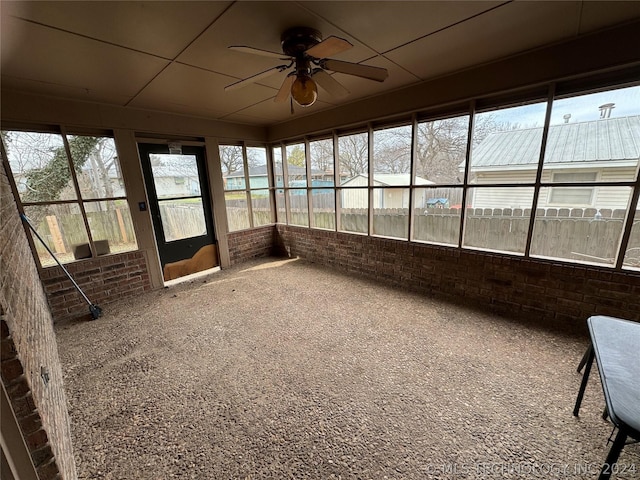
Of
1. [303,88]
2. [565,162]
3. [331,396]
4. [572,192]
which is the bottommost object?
[331,396]

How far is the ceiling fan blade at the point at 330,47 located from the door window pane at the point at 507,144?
6.56 feet

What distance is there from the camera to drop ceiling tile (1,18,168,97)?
5.85ft

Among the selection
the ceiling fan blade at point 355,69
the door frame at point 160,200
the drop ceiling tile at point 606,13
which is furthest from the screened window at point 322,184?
the drop ceiling tile at point 606,13

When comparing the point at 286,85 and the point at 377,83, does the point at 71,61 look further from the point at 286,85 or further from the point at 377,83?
the point at 377,83

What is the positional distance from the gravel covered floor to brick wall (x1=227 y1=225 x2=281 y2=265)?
1.89m

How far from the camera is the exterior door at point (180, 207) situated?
389 cm

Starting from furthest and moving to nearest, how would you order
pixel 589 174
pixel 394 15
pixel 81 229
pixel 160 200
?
pixel 160 200, pixel 81 229, pixel 589 174, pixel 394 15

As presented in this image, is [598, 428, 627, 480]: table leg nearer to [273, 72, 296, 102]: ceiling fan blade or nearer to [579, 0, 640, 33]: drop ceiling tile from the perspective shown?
[579, 0, 640, 33]: drop ceiling tile

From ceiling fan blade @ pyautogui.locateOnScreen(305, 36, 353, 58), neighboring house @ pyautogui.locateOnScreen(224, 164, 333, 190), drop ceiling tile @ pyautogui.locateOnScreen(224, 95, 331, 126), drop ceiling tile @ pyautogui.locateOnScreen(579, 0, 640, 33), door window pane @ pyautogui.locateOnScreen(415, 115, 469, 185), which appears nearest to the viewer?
ceiling fan blade @ pyautogui.locateOnScreen(305, 36, 353, 58)

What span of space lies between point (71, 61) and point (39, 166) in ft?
5.16

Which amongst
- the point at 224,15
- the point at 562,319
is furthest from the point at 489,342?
the point at 224,15

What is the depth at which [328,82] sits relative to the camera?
2.15 m

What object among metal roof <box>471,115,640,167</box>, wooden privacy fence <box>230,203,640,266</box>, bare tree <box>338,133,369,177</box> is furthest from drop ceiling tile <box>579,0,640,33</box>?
bare tree <box>338,133,369,177</box>

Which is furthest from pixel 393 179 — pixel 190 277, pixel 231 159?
pixel 190 277
